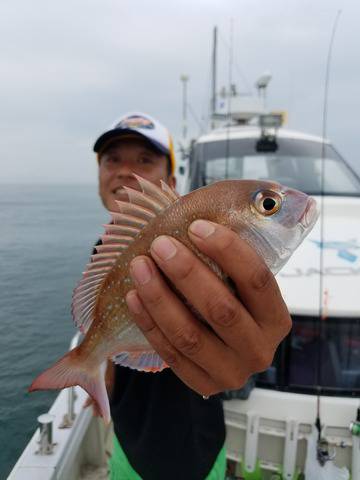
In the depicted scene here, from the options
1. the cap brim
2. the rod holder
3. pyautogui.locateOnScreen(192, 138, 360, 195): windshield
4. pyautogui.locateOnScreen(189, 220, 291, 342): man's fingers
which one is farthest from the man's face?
pyautogui.locateOnScreen(192, 138, 360, 195): windshield

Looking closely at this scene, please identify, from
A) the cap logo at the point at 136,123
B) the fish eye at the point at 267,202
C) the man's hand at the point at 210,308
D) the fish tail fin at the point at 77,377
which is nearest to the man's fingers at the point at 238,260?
the man's hand at the point at 210,308

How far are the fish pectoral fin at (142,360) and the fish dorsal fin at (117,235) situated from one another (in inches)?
8.0

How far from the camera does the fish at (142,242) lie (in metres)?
1.30

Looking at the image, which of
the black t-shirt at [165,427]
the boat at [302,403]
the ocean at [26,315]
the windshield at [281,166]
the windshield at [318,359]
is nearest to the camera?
the black t-shirt at [165,427]

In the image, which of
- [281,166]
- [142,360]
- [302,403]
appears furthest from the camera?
[281,166]

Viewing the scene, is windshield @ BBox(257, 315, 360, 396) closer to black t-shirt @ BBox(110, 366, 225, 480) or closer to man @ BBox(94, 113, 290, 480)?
black t-shirt @ BBox(110, 366, 225, 480)

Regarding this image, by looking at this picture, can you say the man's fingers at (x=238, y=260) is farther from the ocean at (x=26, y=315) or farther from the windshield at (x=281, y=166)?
the windshield at (x=281, y=166)

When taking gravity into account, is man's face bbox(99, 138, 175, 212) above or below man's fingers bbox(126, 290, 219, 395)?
above

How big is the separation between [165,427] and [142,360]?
33.3 inches

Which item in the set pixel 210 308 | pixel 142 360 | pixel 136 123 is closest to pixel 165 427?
pixel 142 360

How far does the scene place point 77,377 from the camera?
1.52 meters

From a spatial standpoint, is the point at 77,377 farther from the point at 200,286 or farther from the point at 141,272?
→ the point at 200,286

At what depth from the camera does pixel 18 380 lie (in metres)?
3.84

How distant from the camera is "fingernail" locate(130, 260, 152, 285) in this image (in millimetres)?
1280
